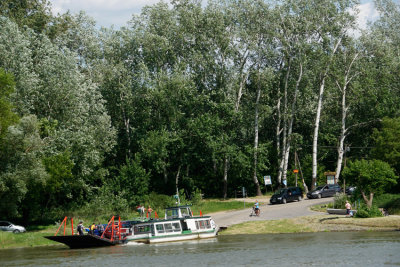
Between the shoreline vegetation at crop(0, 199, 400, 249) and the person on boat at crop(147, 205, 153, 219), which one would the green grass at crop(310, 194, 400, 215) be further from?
the person on boat at crop(147, 205, 153, 219)

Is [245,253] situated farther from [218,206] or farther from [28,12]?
[28,12]

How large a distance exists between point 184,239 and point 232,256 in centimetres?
1264

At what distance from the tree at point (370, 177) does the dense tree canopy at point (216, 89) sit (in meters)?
15.3

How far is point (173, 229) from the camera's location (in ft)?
145

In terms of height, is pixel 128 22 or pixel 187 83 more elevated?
pixel 128 22

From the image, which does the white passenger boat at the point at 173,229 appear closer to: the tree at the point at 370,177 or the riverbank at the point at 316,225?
the riverbank at the point at 316,225

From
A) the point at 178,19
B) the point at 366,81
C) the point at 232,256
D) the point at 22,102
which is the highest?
the point at 178,19

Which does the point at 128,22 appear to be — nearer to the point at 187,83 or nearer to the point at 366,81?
the point at 187,83

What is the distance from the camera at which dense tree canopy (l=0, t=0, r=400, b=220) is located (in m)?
66.4

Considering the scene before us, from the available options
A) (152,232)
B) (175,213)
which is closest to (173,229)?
(152,232)

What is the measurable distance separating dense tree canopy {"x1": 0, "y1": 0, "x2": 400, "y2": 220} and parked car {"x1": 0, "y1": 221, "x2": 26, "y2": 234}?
20.8ft

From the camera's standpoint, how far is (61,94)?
184 feet

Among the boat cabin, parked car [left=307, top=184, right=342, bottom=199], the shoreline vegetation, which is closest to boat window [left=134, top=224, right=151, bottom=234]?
the boat cabin

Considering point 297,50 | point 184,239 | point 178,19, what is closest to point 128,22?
point 178,19
